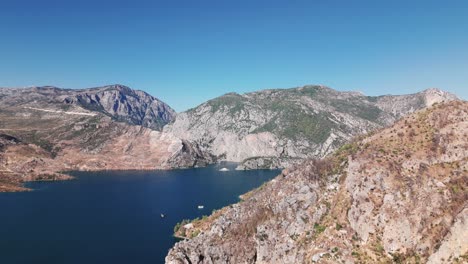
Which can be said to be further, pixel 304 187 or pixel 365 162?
pixel 304 187

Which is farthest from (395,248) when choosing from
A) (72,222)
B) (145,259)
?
(72,222)

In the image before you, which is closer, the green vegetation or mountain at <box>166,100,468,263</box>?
mountain at <box>166,100,468,263</box>

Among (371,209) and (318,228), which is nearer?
→ (371,209)

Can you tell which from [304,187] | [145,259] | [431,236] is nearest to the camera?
[431,236]

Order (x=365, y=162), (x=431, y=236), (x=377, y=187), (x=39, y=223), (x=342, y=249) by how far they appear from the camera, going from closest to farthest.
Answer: (x=431, y=236), (x=342, y=249), (x=377, y=187), (x=365, y=162), (x=39, y=223)

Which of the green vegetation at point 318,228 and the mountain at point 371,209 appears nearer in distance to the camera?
the mountain at point 371,209

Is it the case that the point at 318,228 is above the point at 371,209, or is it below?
below

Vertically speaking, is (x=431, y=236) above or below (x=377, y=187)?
below

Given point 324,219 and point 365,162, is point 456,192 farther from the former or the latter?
point 324,219
